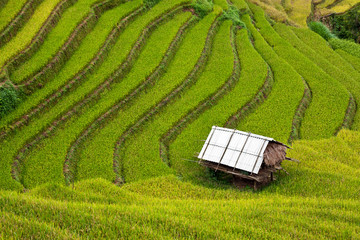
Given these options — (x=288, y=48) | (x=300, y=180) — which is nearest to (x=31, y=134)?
(x=300, y=180)

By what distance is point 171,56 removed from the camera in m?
19.7

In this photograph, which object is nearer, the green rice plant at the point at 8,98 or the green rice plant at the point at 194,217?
the green rice plant at the point at 194,217

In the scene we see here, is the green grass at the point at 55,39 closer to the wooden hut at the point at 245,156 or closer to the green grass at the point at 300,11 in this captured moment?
the wooden hut at the point at 245,156

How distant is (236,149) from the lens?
11.9 m

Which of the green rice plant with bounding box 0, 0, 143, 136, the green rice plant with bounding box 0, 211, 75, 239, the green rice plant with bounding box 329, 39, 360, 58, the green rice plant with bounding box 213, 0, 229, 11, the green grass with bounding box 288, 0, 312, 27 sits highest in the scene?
the green grass with bounding box 288, 0, 312, 27

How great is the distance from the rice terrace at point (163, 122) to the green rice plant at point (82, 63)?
77 mm

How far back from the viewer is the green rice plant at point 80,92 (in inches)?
508

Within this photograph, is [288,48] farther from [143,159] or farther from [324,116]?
[143,159]

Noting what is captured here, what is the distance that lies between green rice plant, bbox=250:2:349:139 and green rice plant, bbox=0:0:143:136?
427 inches

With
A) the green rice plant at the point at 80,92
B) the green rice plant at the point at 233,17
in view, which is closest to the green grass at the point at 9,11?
the green rice plant at the point at 80,92

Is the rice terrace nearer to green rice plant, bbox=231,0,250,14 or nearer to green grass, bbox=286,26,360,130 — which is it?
Answer: green grass, bbox=286,26,360,130

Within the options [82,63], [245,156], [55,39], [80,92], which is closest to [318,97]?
[245,156]

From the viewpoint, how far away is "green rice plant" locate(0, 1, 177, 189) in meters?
12.9

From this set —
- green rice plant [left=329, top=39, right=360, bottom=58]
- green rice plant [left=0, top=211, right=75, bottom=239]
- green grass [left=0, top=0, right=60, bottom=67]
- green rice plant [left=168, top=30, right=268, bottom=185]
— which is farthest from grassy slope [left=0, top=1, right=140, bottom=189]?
green rice plant [left=329, top=39, right=360, bottom=58]
